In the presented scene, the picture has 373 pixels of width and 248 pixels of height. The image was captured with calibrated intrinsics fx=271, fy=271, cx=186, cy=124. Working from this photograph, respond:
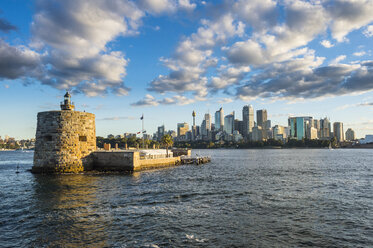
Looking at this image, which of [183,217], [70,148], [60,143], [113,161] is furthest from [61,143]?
[183,217]

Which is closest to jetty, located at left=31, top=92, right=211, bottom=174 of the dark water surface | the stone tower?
the stone tower

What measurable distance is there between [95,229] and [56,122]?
3263cm

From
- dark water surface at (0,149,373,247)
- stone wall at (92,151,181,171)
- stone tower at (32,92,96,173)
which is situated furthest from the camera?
stone wall at (92,151,181,171)

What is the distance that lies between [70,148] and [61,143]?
1603 millimetres

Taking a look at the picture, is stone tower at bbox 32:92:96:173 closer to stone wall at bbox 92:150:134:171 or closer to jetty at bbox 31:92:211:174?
jetty at bbox 31:92:211:174

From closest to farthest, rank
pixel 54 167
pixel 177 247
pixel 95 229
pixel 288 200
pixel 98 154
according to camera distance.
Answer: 1. pixel 177 247
2. pixel 95 229
3. pixel 288 200
4. pixel 54 167
5. pixel 98 154

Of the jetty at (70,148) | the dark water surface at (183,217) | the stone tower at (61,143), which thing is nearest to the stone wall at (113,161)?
the jetty at (70,148)

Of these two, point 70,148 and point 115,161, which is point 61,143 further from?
point 115,161

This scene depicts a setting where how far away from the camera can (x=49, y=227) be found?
17.7m

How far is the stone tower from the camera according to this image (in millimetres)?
44188

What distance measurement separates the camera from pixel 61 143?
4428 centimetres

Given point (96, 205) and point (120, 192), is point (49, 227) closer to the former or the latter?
point (96, 205)

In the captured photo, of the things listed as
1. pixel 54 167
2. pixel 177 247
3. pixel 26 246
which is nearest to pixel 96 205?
pixel 26 246

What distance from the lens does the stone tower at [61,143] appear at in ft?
145
